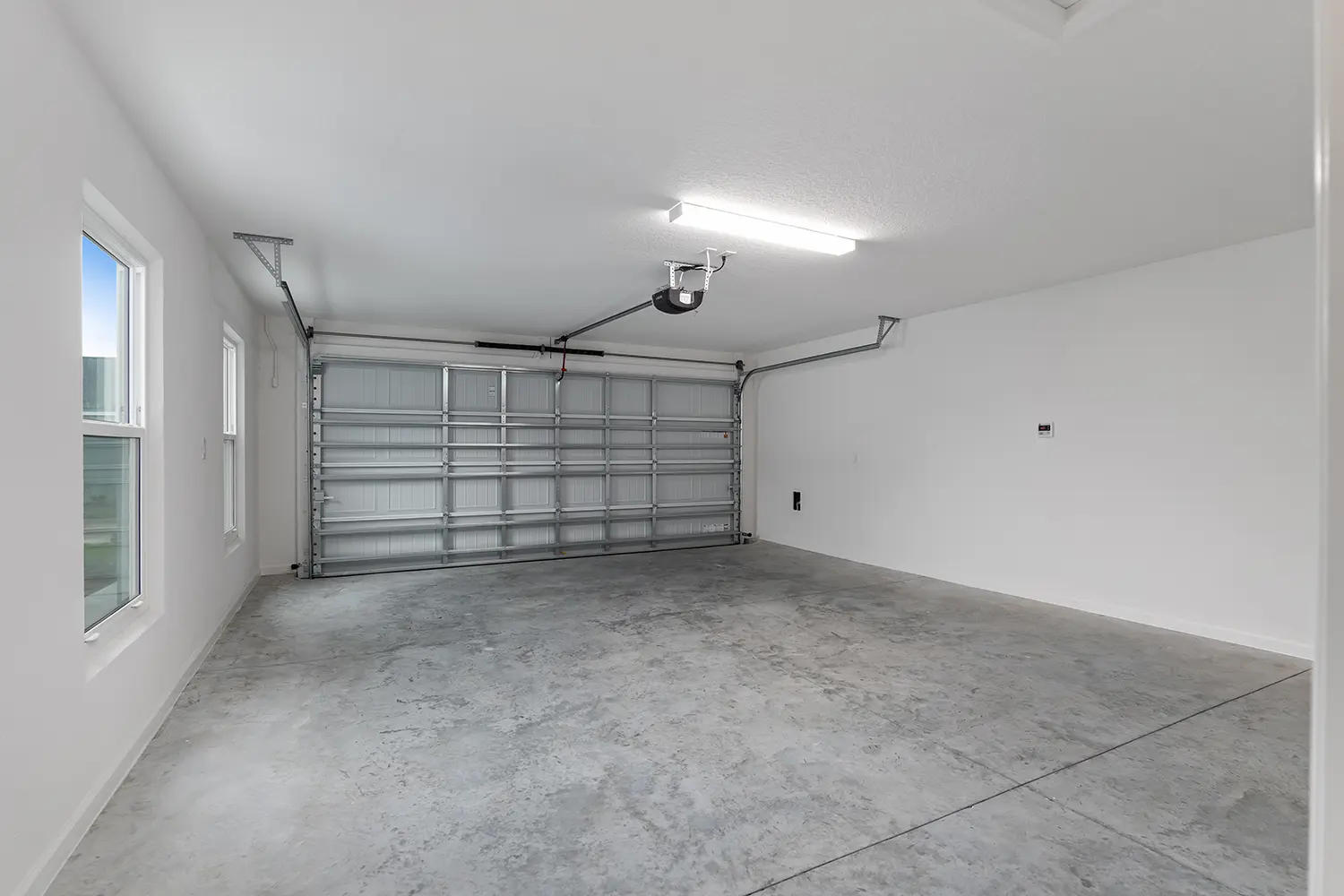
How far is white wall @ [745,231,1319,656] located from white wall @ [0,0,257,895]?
5.73 metres

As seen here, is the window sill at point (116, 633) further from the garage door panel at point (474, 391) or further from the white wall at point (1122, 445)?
the white wall at point (1122, 445)

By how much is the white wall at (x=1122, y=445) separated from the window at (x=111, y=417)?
5.79 m

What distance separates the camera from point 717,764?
251 centimetres

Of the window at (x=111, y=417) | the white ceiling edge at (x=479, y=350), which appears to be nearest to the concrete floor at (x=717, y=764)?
the window at (x=111, y=417)

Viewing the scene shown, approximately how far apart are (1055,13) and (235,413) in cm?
582

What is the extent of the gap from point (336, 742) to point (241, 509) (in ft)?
11.3

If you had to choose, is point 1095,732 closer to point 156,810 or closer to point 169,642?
point 156,810

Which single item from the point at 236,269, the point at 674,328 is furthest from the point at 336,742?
the point at 674,328

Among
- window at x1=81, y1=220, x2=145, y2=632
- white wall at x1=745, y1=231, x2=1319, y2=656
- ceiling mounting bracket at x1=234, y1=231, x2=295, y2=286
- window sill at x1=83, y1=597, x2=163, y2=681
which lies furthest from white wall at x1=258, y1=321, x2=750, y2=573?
white wall at x1=745, y1=231, x2=1319, y2=656

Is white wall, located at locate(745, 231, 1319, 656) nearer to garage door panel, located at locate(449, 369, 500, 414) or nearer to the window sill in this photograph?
garage door panel, located at locate(449, 369, 500, 414)

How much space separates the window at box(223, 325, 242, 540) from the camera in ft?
16.2

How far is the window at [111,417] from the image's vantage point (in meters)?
2.40

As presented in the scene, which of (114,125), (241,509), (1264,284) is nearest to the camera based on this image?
(114,125)

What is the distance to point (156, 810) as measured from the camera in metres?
2.17
